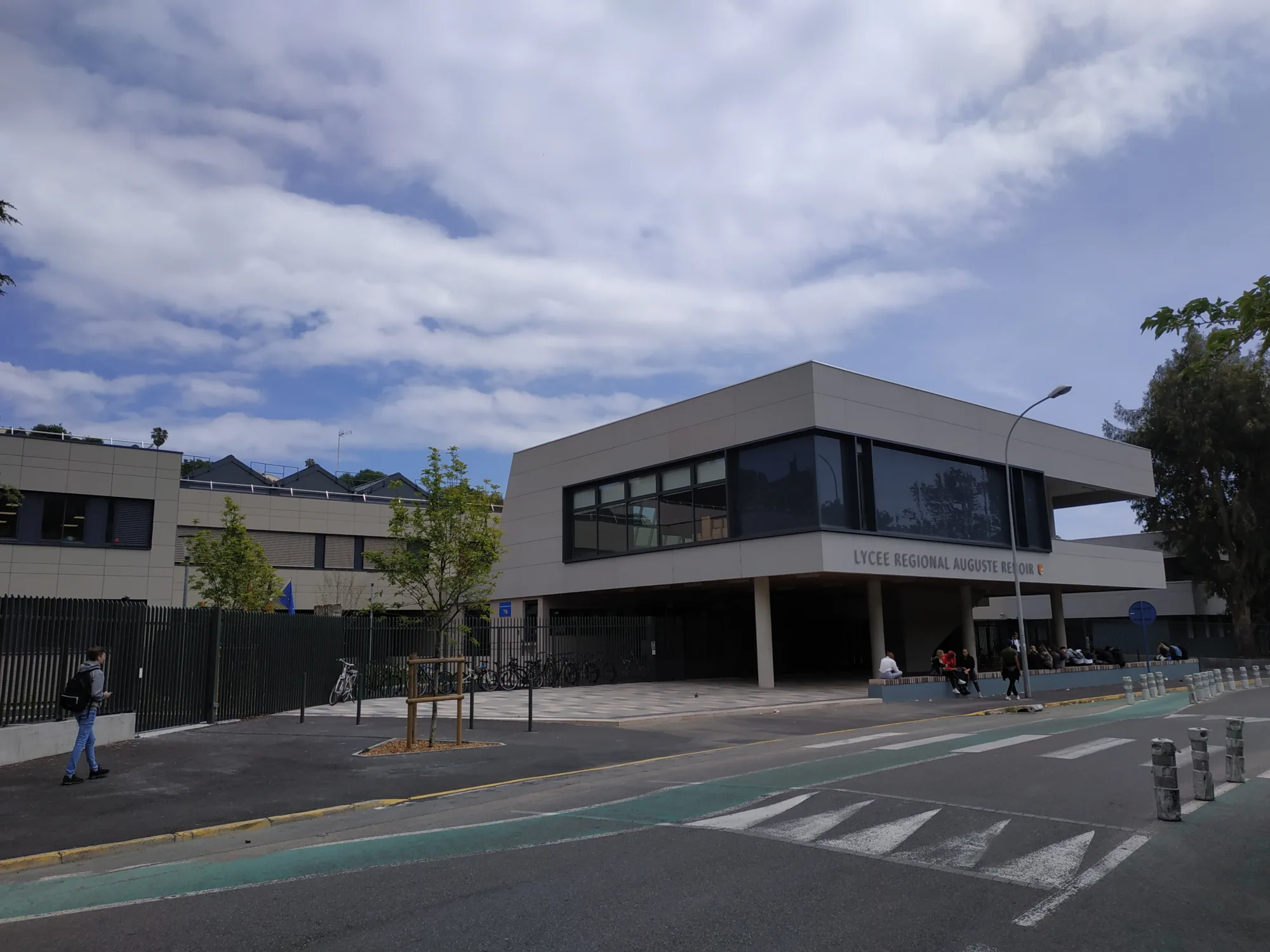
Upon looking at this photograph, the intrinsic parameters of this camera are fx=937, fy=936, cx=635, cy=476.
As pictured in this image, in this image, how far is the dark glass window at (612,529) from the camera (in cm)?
3425

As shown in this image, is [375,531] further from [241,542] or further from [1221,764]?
[1221,764]

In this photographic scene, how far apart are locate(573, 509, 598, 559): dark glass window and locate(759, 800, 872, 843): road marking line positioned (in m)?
26.1

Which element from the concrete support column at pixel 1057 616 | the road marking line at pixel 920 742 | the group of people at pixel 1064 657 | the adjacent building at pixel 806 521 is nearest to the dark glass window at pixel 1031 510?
the adjacent building at pixel 806 521

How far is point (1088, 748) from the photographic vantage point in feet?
49.1

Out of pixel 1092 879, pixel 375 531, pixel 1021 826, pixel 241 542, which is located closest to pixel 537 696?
pixel 241 542

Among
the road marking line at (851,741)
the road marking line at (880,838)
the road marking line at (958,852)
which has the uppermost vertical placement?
the road marking line at (880,838)

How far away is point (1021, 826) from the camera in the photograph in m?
8.79

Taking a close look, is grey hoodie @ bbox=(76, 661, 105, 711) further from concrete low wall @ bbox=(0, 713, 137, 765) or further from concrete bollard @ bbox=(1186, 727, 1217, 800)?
concrete bollard @ bbox=(1186, 727, 1217, 800)

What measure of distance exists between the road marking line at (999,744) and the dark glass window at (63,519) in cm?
3578

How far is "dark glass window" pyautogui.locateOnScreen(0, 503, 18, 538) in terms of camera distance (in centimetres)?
3634

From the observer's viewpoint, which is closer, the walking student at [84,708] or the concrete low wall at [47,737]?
the walking student at [84,708]

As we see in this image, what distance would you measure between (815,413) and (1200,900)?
71.7 feet

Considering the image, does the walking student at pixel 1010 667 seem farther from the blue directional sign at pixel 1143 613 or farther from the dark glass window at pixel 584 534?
the dark glass window at pixel 584 534

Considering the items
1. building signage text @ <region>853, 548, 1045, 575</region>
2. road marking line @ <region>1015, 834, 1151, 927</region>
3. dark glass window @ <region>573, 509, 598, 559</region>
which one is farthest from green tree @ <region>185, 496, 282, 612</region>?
road marking line @ <region>1015, 834, 1151, 927</region>
